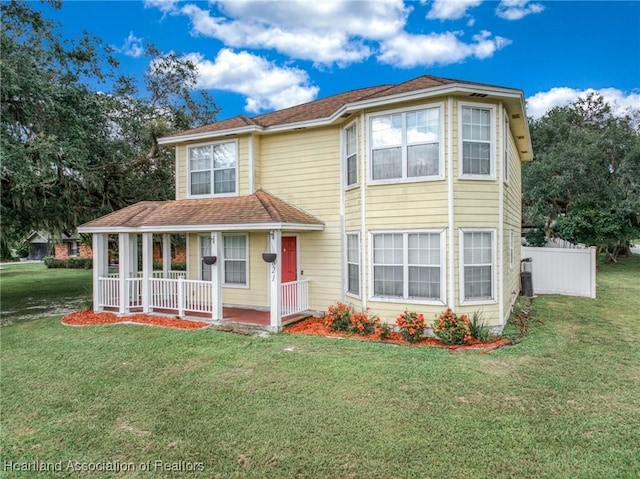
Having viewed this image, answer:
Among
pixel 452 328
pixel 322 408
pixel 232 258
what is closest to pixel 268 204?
pixel 232 258


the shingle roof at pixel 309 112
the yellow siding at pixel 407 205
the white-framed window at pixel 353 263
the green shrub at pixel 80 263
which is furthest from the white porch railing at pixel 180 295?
the green shrub at pixel 80 263

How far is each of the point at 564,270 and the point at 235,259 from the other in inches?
477

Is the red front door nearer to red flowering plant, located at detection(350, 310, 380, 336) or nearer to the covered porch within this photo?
the covered porch

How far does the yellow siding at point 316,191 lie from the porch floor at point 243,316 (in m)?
1.16

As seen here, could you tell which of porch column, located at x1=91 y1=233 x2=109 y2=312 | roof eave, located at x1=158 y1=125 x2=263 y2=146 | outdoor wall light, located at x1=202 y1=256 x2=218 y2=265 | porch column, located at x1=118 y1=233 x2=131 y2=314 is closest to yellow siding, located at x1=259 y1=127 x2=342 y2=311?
roof eave, located at x1=158 y1=125 x2=263 y2=146

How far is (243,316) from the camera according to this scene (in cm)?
1015

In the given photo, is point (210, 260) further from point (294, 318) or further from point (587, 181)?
point (587, 181)

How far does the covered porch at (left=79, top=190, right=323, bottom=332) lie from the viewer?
30.4ft

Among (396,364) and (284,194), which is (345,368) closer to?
(396,364)

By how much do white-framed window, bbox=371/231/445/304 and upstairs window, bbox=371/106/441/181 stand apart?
143 centimetres

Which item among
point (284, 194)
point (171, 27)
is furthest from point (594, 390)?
point (171, 27)

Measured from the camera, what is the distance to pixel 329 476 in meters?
3.38

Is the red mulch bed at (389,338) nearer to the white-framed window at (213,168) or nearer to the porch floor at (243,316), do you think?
the porch floor at (243,316)

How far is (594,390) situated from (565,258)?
33.7 feet
